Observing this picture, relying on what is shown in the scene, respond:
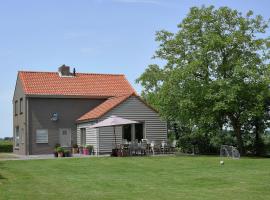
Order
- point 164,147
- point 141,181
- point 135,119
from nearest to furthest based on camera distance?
point 141,181, point 164,147, point 135,119

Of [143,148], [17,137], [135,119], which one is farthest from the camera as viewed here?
[17,137]

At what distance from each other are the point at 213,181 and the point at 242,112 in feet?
52.9

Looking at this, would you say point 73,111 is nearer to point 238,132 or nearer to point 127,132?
point 127,132

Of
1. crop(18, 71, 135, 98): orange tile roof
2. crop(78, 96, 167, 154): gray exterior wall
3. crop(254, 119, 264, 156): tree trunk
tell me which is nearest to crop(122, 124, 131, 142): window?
crop(78, 96, 167, 154): gray exterior wall

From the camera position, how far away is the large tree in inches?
1204

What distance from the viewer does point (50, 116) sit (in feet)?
127

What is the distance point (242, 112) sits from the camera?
104ft

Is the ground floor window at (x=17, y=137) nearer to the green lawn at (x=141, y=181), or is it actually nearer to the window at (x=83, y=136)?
the window at (x=83, y=136)

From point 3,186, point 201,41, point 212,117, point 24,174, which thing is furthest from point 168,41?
point 3,186

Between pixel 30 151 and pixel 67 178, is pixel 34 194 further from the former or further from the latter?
pixel 30 151

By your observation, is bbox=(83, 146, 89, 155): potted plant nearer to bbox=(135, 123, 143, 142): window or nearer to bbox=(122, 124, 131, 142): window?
bbox=(122, 124, 131, 142): window

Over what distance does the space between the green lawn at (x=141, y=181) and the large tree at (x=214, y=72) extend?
801 cm

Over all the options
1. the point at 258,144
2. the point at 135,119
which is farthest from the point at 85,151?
the point at 258,144

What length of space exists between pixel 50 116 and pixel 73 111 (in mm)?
1842
